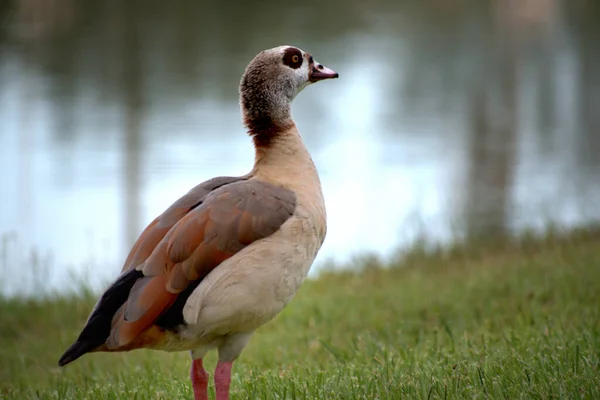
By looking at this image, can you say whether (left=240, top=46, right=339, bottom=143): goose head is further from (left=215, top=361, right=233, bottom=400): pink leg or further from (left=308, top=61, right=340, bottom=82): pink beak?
(left=215, top=361, right=233, bottom=400): pink leg

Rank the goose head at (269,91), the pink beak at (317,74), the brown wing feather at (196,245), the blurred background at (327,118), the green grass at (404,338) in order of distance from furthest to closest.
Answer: the blurred background at (327,118) < the pink beak at (317,74) < the goose head at (269,91) < the green grass at (404,338) < the brown wing feather at (196,245)

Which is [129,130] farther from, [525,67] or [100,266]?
[525,67]

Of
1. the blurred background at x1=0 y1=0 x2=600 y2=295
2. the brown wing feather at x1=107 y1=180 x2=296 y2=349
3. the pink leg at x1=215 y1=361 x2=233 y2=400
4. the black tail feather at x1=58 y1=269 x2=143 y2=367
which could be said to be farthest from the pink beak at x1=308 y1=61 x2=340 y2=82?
the blurred background at x1=0 y1=0 x2=600 y2=295

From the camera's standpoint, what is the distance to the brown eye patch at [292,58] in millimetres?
4996

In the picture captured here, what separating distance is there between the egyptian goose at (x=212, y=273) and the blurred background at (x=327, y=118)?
4046 mm

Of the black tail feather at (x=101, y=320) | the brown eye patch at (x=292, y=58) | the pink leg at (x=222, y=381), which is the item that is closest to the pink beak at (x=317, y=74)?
the brown eye patch at (x=292, y=58)

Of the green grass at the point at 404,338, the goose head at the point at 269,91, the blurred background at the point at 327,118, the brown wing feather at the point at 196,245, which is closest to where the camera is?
the brown wing feather at the point at 196,245

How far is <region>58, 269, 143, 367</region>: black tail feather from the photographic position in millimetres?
4199

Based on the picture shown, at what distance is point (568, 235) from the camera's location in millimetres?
9352

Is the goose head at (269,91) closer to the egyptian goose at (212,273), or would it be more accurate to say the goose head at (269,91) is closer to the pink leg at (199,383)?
the egyptian goose at (212,273)

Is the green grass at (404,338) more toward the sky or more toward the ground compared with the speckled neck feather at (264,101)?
more toward the ground

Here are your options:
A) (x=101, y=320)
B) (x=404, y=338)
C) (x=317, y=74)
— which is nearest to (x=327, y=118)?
(x=404, y=338)

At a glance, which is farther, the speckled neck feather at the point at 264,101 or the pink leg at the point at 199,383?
the speckled neck feather at the point at 264,101

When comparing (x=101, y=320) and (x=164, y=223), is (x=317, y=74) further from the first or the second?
(x=101, y=320)
